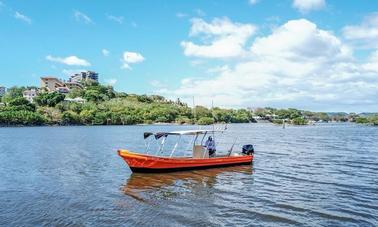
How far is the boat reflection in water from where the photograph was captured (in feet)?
85.7

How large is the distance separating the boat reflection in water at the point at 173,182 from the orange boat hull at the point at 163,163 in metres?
0.47

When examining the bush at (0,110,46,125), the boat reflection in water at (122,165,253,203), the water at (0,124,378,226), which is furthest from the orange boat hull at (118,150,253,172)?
the bush at (0,110,46,125)

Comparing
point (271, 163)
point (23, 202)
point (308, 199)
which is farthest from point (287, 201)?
point (271, 163)

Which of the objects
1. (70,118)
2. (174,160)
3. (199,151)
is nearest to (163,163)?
(174,160)

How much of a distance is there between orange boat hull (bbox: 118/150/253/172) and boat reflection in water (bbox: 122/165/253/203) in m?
0.47

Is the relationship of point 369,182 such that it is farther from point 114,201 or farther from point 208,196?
point 114,201

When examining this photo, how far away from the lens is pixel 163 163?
33.3m

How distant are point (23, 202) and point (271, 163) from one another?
2721cm

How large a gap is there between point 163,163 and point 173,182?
334cm

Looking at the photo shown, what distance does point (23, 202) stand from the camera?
22.6 meters

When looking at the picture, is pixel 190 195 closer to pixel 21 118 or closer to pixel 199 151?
pixel 199 151

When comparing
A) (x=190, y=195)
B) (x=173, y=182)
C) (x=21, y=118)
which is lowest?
(x=190, y=195)

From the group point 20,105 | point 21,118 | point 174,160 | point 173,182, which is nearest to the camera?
point 173,182

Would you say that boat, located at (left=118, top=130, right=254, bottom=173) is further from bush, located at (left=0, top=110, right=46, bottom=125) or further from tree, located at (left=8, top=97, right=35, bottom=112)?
tree, located at (left=8, top=97, right=35, bottom=112)
